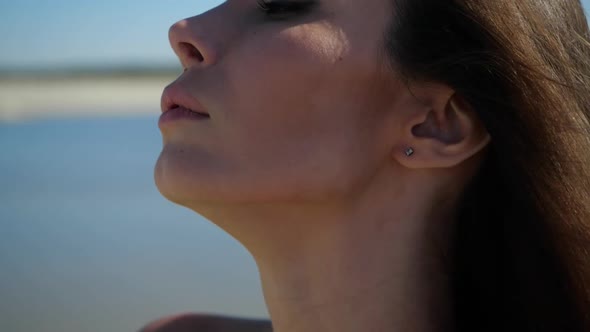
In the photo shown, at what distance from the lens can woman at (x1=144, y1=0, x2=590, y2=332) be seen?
1657 mm

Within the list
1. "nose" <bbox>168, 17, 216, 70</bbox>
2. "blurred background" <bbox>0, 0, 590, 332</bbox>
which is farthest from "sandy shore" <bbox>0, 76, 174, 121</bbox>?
"nose" <bbox>168, 17, 216, 70</bbox>

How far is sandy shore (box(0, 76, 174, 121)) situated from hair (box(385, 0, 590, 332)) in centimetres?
1038

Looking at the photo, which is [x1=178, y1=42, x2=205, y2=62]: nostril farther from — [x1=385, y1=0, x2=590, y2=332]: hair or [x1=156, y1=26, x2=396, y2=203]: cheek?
[x1=385, y1=0, x2=590, y2=332]: hair

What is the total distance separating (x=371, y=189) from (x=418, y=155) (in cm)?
11

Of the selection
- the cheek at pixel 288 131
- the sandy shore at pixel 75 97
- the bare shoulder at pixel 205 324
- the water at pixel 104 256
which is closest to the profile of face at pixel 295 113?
the cheek at pixel 288 131

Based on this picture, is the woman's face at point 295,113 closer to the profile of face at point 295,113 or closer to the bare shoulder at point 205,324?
the profile of face at point 295,113

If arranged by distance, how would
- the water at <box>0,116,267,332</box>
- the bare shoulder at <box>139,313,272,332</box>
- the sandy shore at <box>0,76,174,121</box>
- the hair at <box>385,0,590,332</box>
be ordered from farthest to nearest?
the sandy shore at <box>0,76,174,121</box>, the water at <box>0,116,267,332</box>, the bare shoulder at <box>139,313,272,332</box>, the hair at <box>385,0,590,332</box>

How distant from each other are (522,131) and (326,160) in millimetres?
369

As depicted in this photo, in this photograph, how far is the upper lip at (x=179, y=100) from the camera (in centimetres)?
173

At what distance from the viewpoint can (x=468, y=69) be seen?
165cm

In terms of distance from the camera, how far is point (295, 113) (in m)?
1.68

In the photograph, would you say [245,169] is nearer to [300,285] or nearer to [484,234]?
[300,285]

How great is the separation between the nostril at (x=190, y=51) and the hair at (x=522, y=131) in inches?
15.1

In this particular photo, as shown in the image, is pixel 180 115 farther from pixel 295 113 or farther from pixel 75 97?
pixel 75 97
